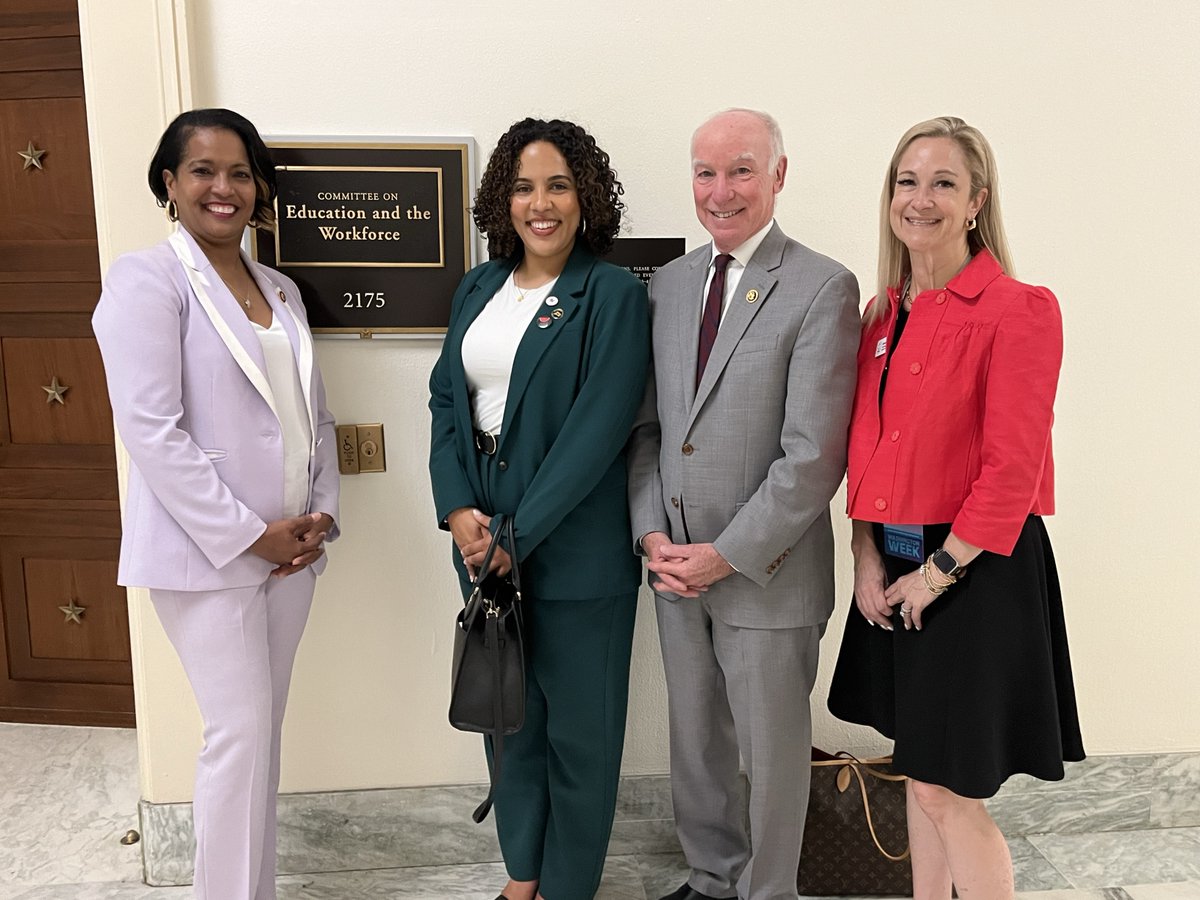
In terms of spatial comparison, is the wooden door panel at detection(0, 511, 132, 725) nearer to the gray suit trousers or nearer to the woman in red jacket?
the gray suit trousers

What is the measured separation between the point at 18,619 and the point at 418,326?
202cm

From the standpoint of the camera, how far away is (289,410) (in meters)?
1.96

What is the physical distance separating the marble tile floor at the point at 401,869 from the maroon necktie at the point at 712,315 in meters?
1.42

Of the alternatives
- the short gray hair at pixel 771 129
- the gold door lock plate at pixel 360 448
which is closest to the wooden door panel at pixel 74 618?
the gold door lock plate at pixel 360 448

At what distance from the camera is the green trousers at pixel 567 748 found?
6.80ft

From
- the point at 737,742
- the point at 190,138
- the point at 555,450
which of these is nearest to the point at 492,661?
the point at 555,450

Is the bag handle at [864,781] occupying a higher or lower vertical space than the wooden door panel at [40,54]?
lower

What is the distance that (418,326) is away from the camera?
7.69 ft

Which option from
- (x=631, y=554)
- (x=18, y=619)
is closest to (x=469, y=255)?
(x=631, y=554)

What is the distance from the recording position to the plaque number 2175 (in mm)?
2322

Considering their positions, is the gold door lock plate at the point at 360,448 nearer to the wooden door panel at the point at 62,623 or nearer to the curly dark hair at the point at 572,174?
the curly dark hair at the point at 572,174

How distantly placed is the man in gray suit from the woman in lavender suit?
78cm

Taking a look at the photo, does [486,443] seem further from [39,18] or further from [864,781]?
[39,18]

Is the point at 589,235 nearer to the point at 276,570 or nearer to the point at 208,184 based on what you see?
the point at 208,184
